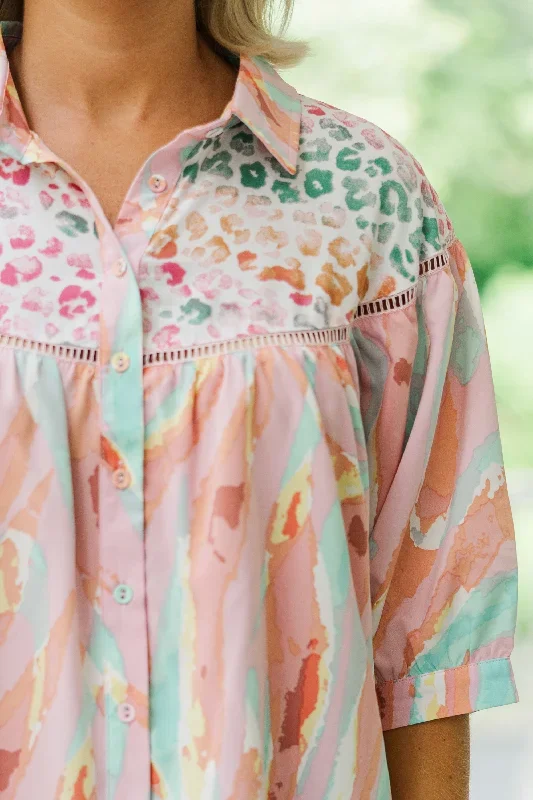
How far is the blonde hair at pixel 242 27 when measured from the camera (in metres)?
1.17

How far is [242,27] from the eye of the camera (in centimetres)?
119

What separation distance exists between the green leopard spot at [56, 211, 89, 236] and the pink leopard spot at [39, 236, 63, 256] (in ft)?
0.04

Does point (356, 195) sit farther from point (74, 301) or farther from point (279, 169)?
point (74, 301)

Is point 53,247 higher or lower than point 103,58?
lower

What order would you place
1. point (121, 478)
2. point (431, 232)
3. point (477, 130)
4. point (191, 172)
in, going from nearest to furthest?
point (121, 478), point (191, 172), point (431, 232), point (477, 130)

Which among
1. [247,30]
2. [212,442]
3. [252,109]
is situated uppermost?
[247,30]

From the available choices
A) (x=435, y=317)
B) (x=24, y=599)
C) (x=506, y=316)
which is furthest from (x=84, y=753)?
(x=506, y=316)

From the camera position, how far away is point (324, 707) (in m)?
1.02

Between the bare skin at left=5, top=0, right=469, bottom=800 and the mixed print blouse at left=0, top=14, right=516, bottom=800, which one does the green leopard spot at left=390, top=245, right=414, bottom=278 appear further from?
the bare skin at left=5, top=0, right=469, bottom=800

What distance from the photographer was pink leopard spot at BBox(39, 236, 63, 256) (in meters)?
0.98

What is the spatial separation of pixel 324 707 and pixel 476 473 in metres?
0.30

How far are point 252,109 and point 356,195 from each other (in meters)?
0.13

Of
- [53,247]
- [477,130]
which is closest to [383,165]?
[53,247]

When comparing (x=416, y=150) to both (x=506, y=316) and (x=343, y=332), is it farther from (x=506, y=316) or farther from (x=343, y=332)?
(x=343, y=332)
